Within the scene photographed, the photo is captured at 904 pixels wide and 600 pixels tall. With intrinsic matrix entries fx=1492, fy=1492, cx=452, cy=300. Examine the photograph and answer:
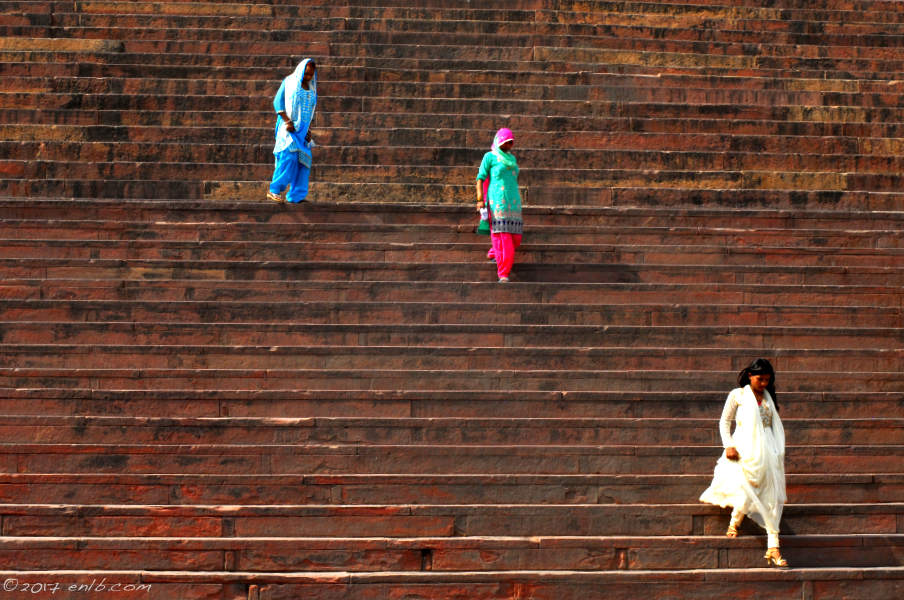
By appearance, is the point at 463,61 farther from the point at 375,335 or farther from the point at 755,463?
the point at 755,463

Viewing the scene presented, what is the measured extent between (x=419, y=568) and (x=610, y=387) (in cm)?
209

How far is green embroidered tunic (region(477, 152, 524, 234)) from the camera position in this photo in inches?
447

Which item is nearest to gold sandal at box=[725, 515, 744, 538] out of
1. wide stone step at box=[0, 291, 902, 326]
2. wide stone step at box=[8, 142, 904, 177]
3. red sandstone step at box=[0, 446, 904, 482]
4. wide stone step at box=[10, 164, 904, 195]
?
red sandstone step at box=[0, 446, 904, 482]

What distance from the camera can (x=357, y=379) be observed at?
33.3 feet

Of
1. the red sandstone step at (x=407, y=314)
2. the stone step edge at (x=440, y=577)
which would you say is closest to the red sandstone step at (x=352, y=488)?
the stone step edge at (x=440, y=577)

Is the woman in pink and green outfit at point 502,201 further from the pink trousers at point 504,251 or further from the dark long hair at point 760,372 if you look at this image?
the dark long hair at point 760,372

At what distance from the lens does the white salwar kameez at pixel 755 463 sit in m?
8.76

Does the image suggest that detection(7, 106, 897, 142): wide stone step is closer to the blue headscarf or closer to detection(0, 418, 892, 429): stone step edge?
the blue headscarf

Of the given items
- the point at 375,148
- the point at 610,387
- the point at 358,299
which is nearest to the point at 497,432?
the point at 610,387

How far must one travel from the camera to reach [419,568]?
29.1 feet

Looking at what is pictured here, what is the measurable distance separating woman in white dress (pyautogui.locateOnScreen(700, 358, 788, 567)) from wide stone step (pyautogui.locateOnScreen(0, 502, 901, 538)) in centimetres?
33

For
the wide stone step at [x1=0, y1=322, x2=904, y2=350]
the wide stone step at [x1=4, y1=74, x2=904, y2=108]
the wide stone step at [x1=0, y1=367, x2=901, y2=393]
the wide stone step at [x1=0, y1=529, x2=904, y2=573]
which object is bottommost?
the wide stone step at [x1=0, y1=529, x2=904, y2=573]

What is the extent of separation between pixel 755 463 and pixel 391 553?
2208mm

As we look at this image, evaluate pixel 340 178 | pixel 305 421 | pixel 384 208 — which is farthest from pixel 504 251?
pixel 340 178
